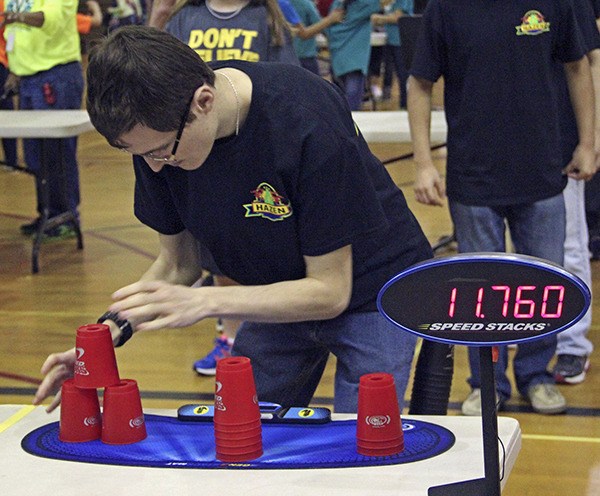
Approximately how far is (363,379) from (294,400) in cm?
50

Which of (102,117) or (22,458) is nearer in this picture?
(102,117)

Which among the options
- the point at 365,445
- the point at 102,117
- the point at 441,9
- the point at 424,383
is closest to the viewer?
the point at 102,117

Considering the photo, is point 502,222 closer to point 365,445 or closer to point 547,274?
point 365,445

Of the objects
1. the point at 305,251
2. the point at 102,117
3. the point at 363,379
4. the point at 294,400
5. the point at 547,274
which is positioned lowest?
the point at 294,400

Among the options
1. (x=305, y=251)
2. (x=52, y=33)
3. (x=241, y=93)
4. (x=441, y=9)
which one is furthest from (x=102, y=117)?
(x=52, y=33)

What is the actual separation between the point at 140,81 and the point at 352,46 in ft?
24.7

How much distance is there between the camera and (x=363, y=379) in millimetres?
1830

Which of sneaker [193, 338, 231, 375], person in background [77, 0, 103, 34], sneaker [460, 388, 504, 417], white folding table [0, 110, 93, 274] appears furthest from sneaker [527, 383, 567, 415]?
person in background [77, 0, 103, 34]

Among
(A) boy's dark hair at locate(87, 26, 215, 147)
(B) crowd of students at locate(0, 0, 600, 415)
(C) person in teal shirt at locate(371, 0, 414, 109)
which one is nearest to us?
(A) boy's dark hair at locate(87, 26, 215, 147)

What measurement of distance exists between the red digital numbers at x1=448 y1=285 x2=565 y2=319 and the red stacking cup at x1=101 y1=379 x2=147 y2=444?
0.68 m

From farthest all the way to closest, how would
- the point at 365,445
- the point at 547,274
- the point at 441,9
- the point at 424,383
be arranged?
1. the point at 441,9
2. the point at 424,383
3. the point at 365,445
4. the point at 547,274

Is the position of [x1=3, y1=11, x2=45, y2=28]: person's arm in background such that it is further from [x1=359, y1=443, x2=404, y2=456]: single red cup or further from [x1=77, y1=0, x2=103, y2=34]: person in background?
[x1=359, y1=443, x2=404, y2=456]: single red cup

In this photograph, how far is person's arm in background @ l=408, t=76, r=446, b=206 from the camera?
332cm

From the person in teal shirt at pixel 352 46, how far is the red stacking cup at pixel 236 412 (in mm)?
7261
